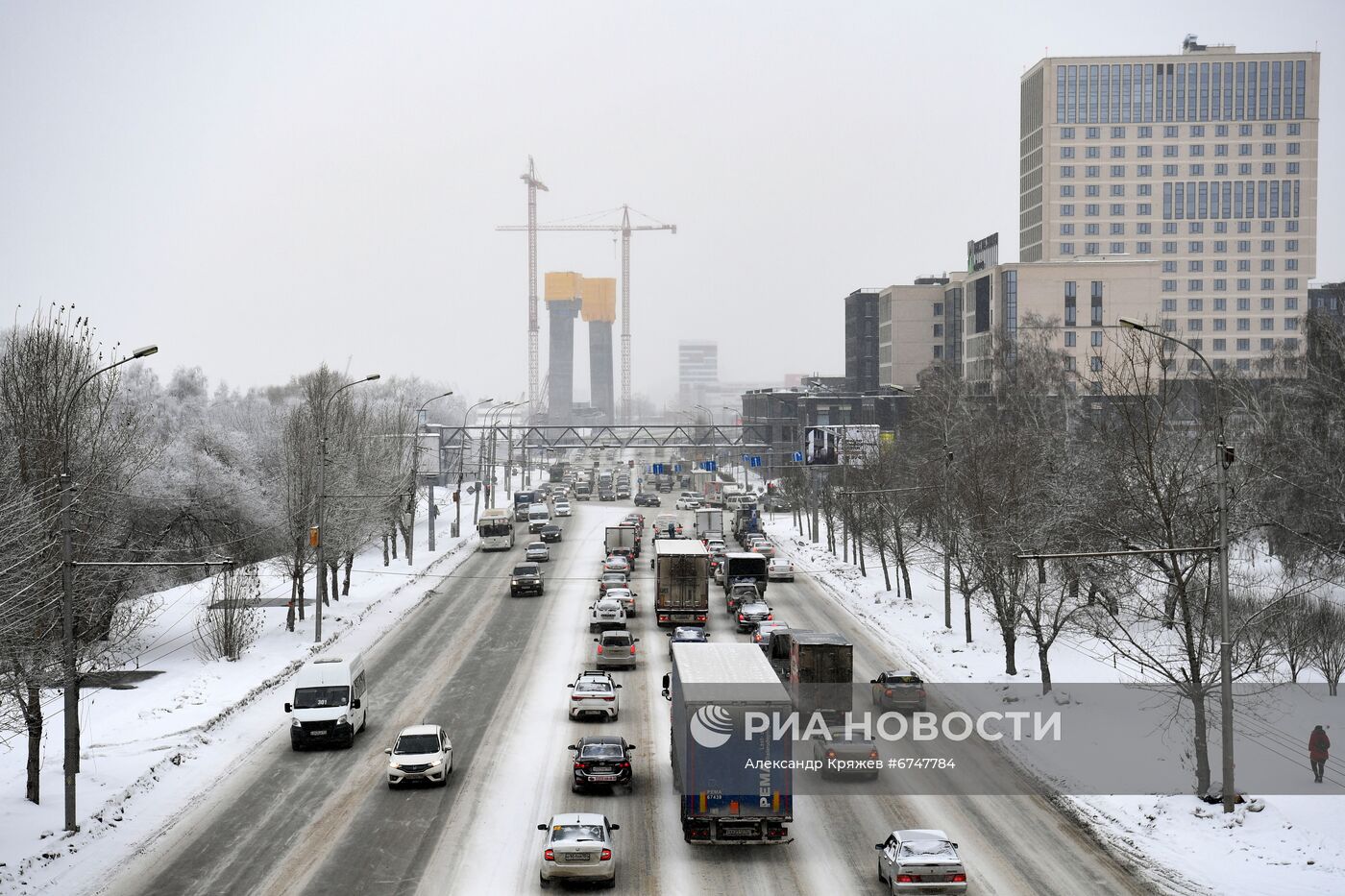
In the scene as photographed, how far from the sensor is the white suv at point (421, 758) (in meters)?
28.6

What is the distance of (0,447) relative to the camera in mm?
29219

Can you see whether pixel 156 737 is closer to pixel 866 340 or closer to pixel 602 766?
pixel 602 766

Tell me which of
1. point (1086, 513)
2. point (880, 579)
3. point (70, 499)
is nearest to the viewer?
point (70, 499)

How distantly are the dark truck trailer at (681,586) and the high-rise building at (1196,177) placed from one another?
123206mm

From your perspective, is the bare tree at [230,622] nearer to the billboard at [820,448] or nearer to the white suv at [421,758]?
the white suv at [421,758]

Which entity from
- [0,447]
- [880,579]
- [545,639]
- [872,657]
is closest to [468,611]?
[545,639]

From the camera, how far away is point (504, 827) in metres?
25.9

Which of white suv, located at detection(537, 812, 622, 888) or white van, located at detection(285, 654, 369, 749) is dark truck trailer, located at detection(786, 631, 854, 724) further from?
white suv, located at detection(537, 812, 622, 888)

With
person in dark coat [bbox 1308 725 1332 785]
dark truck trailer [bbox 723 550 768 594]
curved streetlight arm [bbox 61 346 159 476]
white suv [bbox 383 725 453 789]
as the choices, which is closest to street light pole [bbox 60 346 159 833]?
curved streetlight arm [bbox 61 346 159 476]

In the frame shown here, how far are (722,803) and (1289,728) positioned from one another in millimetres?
22058

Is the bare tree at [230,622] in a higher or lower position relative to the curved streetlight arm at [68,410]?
lower

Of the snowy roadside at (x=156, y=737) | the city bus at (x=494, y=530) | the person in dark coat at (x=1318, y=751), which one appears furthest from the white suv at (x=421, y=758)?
the city bus at (x=494, y=530)

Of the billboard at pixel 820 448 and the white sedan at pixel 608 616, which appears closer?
the white sedan at pixel 608 616

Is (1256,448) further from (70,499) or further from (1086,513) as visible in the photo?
(70,499)
